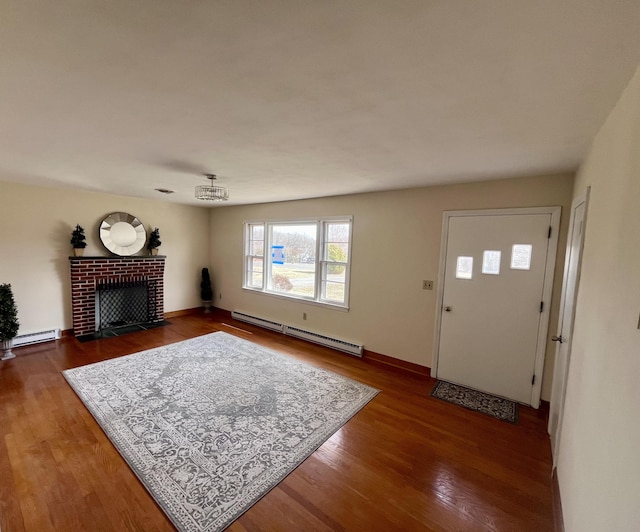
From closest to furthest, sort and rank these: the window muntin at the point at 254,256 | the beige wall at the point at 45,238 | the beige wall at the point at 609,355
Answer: the beige wall at the point at 609,355
the beige wall at the point at 45,238
the window muntin at the point at 254,256

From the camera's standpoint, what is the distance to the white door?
2016 millimetres

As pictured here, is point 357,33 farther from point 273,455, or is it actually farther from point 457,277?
point 457,277

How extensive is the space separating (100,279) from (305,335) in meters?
3.52

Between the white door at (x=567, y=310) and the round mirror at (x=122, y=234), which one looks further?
the round mirror at (x=122, y=234)

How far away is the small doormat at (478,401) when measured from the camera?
2.73 meters

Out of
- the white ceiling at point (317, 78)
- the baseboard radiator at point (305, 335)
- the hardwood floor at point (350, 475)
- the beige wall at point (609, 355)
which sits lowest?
the hardwood floor at point (350, 475)

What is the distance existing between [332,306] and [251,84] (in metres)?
3.38

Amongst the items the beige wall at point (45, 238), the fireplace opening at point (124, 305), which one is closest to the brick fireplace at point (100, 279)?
the fireplace opening at point (124, 305)

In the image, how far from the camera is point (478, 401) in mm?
2938

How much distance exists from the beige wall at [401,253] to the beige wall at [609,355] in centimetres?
113

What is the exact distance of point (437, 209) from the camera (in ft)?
10.9

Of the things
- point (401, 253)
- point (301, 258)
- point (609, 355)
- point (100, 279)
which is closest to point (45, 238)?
point (100, 279)

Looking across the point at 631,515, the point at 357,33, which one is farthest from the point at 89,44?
the point at 631,515

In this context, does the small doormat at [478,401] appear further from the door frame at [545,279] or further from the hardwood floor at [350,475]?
the door frame at [545,279]
